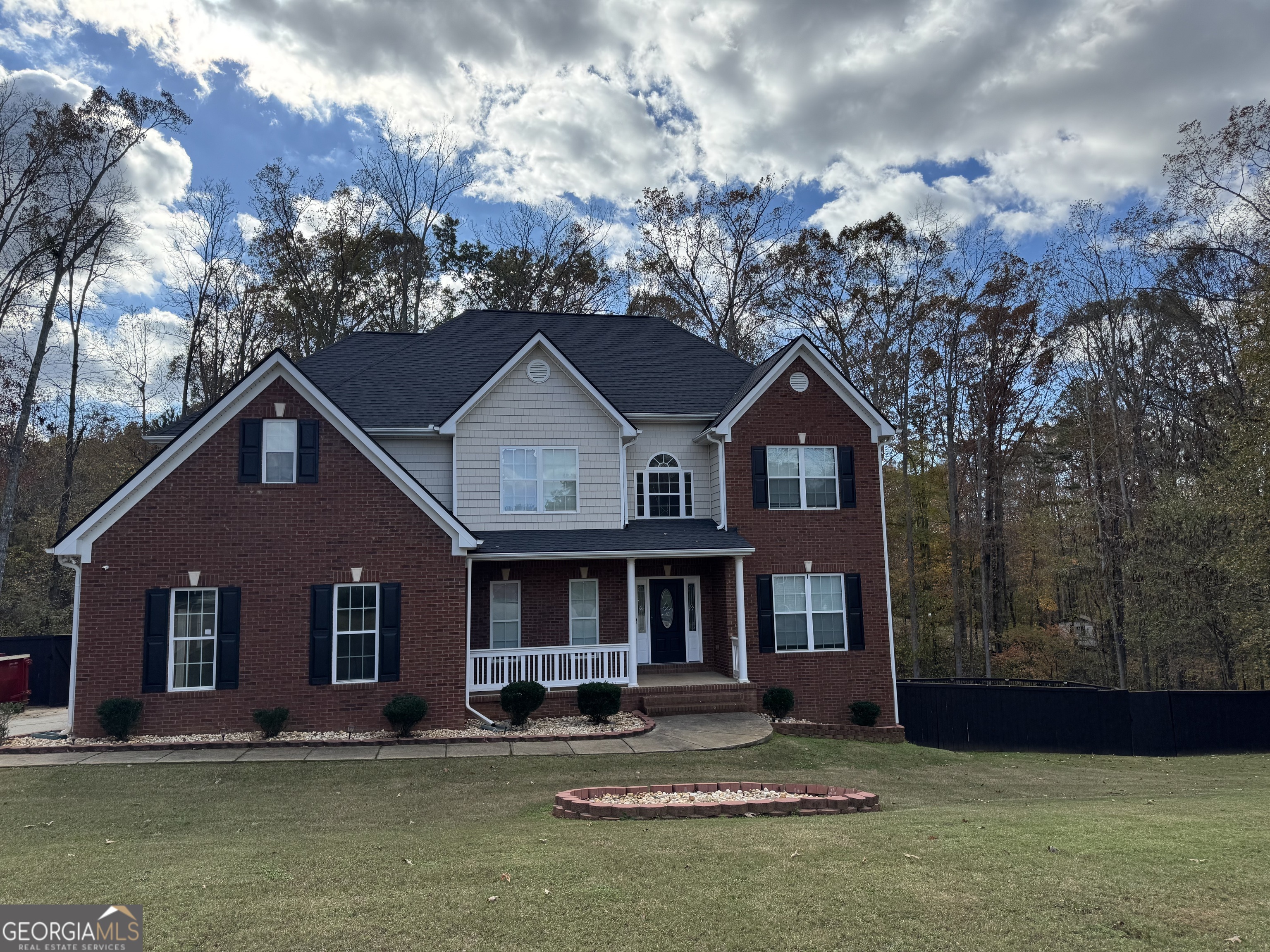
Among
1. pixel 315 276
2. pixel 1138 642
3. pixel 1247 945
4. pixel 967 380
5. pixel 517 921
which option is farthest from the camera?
pixel 315 276

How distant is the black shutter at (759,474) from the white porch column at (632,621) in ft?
10.9

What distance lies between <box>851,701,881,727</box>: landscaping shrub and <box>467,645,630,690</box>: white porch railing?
210 inches

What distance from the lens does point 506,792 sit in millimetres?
10625

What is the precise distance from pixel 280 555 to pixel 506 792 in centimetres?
682

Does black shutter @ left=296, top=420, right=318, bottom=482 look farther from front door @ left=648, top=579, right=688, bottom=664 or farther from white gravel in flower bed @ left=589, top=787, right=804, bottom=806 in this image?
white gravel in flower bed @ left=589, top=787, right=804, bottom=806

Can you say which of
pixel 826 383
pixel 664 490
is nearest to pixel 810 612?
pixel 664 490

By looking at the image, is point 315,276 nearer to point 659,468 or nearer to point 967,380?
point 659,468

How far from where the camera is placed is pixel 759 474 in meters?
18.5

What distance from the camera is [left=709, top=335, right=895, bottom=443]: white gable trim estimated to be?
1827 cm

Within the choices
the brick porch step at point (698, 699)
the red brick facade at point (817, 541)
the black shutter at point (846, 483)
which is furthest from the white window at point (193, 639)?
the black shutter at point (846, 483)

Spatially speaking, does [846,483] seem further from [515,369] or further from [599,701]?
[515,369]

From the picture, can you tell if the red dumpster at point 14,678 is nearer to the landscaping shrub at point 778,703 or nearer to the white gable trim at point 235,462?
the white gable trim at point 235,462

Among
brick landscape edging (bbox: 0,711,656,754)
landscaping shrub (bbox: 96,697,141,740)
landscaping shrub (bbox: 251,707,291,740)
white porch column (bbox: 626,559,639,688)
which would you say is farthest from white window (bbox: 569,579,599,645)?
landscaping shrub (bbox: 96,697,141,740)

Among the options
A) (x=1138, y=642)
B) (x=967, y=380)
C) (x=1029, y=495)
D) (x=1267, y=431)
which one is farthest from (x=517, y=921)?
(x=1029, y=495)
